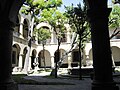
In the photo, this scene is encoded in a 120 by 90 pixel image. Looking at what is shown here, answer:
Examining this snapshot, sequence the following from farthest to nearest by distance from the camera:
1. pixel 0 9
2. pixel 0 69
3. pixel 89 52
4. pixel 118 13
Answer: pixel 89 52, pixel 118 13, pixel 0 9, pixel 0 69

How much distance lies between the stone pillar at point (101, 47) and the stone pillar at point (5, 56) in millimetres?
2934

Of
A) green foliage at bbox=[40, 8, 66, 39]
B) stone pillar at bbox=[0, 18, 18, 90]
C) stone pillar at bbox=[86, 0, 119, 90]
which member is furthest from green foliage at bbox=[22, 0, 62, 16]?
stone pillar at bbox=[86, 0, 119, 90]

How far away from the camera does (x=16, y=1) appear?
7.57 meters

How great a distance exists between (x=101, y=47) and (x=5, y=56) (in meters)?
3.38

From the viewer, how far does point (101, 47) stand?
621 centimetres

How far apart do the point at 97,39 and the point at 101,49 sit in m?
0.35

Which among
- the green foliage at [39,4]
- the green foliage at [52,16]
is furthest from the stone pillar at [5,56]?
the green foliage at [39,4]

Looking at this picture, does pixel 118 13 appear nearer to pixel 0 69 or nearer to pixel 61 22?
pixel 61 22

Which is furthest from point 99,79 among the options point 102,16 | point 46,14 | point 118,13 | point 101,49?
point 118,13

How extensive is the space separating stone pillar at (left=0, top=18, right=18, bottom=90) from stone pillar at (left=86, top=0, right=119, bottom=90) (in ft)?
9.63

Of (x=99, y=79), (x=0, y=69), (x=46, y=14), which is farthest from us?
(x=46, y=14)

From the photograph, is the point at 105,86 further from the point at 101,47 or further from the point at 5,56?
the point at 5,56

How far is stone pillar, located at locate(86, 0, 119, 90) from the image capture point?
19.7 feet

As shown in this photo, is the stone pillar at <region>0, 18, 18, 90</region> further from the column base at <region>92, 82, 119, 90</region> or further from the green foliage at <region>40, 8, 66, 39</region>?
the green foliage at <region>40, 8, 66, 39</region>
